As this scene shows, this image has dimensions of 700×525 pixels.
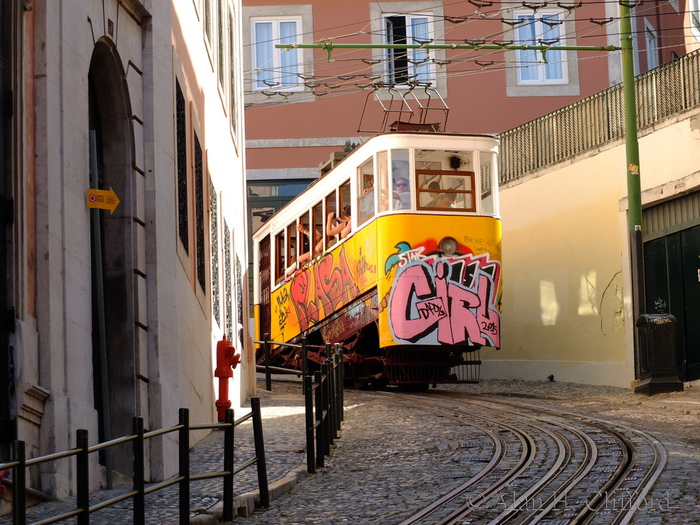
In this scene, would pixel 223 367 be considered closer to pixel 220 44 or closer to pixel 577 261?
pixel 220 44

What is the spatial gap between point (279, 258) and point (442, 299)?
19.8 ft

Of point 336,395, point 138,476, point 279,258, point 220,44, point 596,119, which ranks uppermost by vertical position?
point 220,44

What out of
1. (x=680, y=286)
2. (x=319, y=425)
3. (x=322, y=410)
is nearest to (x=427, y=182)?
(x=680, y=286)

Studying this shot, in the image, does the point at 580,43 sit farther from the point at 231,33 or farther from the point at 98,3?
the point at 98,3

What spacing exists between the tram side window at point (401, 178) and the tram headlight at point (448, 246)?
28.7 inches

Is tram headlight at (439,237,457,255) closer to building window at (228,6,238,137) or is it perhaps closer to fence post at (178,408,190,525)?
building window at (228,6,238,137)

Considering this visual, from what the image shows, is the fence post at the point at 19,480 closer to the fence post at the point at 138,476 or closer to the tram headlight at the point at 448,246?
the fence post at the point at 138,476

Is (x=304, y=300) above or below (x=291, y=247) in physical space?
below

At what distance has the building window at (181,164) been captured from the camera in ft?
40.0

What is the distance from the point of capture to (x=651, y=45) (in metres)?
31.0

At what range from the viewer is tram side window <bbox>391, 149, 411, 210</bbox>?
1855cm

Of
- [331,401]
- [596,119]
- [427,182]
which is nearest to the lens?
[331,401]

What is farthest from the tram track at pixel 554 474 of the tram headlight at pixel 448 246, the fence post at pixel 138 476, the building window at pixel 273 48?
the building window at pixel 273 48

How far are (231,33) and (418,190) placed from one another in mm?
3818
